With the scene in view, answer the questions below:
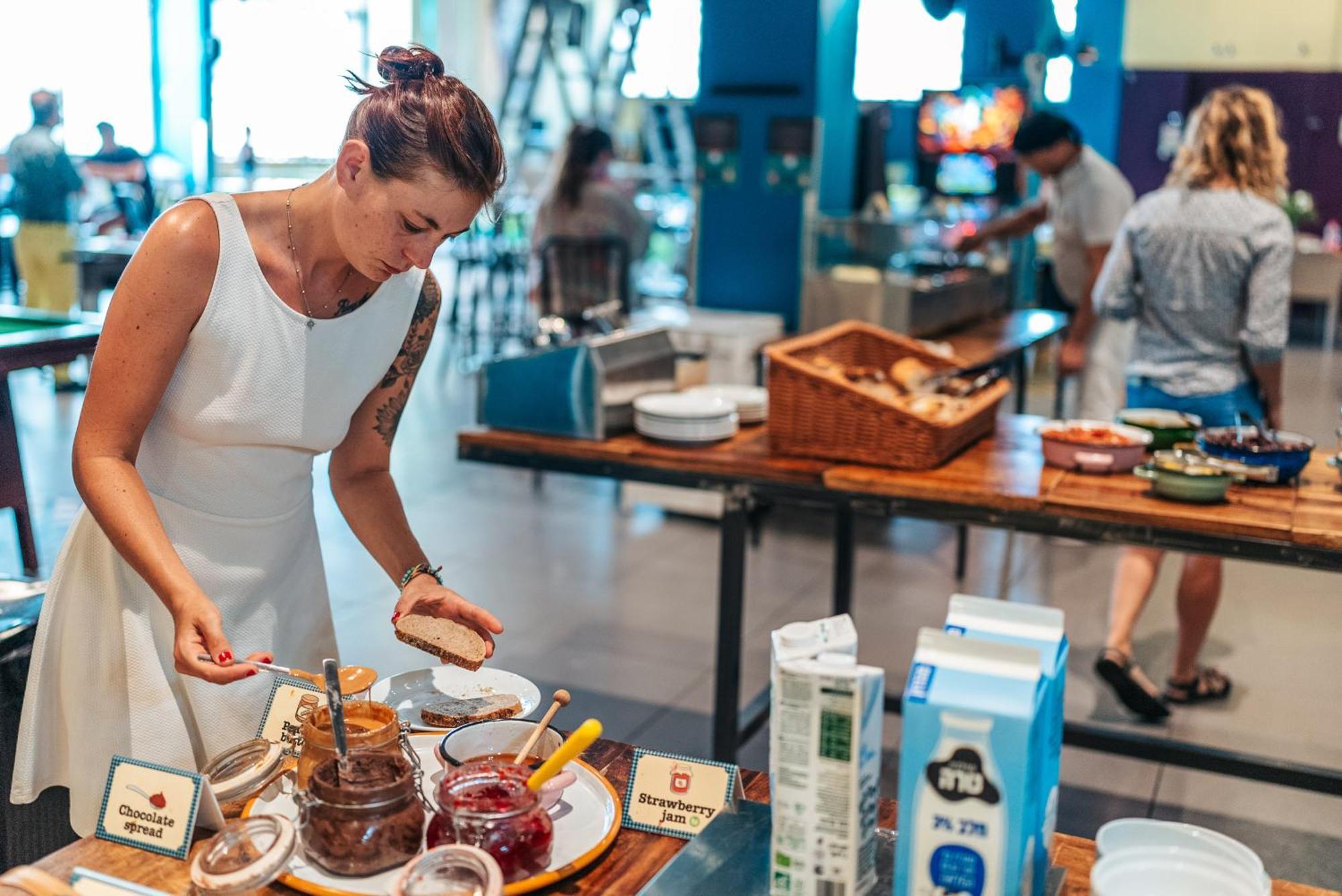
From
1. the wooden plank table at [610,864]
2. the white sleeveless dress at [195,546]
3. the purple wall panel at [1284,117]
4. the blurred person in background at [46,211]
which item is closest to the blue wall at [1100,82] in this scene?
the purple wall panel at [1284,117]

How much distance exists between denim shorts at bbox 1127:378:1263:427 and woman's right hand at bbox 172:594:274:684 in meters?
2.97

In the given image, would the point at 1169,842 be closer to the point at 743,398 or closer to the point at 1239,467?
the point at 1239,467

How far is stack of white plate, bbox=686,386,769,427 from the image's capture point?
327cm

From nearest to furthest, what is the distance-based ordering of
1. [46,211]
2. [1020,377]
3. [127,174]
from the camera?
[1020,377] < [46,211] < [127,174]

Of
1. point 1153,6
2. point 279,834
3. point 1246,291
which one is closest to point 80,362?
point 1246,291

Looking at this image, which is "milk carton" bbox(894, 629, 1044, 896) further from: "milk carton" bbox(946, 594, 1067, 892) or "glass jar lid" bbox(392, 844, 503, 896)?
"glass jar lid" bbox(392, 844, 503, 896)

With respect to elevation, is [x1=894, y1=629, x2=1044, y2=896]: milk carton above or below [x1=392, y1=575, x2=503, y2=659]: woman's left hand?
above

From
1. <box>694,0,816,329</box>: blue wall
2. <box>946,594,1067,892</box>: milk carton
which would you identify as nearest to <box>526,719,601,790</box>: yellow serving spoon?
<box>946,594,1067,892</box>: milk carton

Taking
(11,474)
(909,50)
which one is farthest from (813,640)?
(909,50)

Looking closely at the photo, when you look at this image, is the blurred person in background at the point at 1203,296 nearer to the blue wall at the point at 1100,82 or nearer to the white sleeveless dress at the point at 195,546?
the white sleeveless dress at the point at 195,546

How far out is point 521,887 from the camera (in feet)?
3.88

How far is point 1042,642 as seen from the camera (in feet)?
3.59

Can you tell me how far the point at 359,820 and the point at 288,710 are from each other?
357 millimetres

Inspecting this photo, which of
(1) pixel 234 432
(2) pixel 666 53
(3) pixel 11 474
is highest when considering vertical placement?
(2) pixel 666 53
